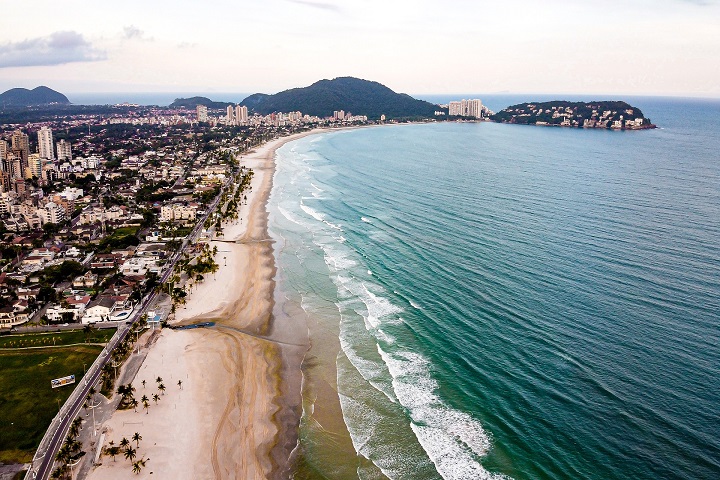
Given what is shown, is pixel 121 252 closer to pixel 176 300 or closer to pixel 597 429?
pixel 176 300

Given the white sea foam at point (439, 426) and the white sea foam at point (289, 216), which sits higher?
the white sea foam at point (289, 216)

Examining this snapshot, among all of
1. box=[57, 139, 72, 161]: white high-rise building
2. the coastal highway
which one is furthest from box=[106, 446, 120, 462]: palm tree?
box=[57, 139, 72, 161]: white high-rise building

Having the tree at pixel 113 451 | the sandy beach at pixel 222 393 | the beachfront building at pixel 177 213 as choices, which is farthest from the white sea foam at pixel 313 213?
the tree at pixel 113 451

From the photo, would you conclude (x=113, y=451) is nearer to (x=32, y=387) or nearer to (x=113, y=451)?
(x=113, y=451)

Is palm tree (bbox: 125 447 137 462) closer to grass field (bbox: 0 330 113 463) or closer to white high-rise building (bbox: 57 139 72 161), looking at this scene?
grass field (bbox: 0 330 113 463)

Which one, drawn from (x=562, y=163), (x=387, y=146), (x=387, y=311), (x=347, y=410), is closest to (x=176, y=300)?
(x=387, y=311)

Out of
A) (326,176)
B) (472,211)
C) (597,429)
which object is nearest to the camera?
(597,429)

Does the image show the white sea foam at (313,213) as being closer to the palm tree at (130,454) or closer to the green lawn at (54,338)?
the green lawn at (54,338)
